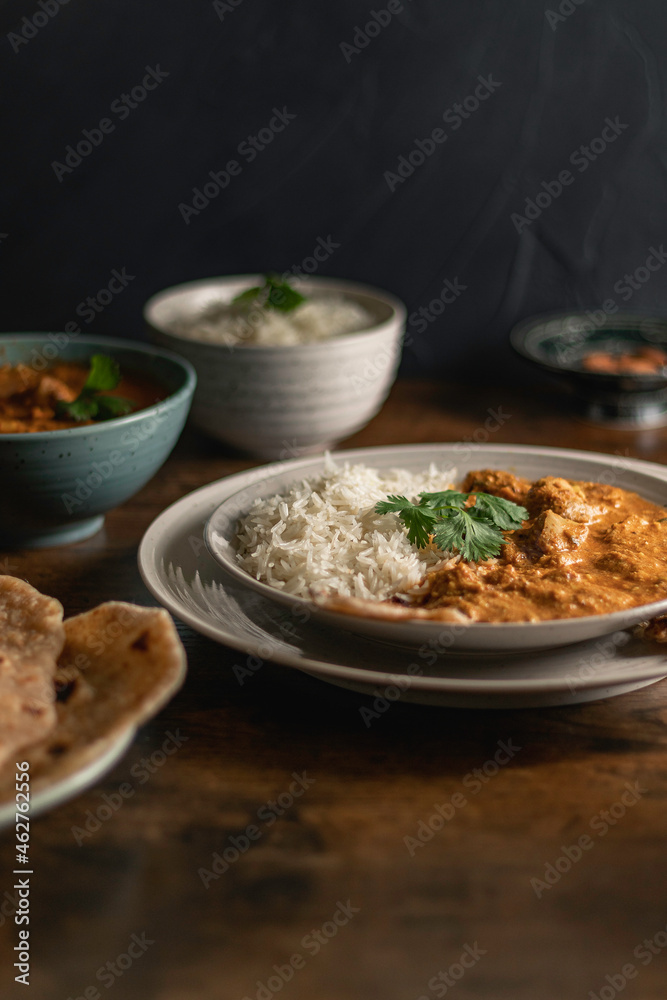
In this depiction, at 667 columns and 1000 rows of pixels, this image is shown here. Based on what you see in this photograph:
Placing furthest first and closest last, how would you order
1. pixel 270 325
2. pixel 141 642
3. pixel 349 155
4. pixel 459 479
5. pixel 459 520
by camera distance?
pixel 349 155 → pixel 270 325 → pixel 459 479 → pixel 459 520 → pixel 141 642

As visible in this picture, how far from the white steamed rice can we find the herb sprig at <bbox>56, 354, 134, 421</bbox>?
14.9 inches

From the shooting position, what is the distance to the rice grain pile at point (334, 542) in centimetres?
140

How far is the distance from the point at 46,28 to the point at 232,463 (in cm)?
162

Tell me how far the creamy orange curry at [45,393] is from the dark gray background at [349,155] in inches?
42.5

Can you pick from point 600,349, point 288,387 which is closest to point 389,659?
point 288,387

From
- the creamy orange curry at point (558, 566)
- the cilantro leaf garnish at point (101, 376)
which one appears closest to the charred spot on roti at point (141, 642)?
the creamy orange curry at point (558, 566)

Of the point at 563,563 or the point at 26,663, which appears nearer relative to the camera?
the point at 26,663

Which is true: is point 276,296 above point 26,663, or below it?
above

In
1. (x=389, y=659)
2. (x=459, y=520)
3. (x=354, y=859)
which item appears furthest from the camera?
(x=459, y=520)

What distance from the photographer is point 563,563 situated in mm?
1430

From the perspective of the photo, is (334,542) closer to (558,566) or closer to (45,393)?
(558,566)

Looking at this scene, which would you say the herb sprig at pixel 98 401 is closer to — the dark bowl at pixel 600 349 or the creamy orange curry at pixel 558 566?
the creamy orange curry at pixel 558 566

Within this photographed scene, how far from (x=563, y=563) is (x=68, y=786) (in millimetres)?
857

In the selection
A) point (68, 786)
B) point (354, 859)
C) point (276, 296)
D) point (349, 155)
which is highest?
point (349, 155)
